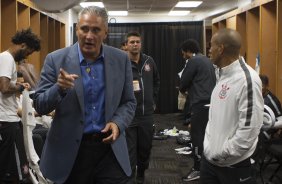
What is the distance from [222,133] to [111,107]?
2.33 feet

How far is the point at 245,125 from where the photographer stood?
81.4 inches

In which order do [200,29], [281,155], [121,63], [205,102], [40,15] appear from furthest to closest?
[200,29] → [40,15] → [205,102] → [281,155] → [121,63]

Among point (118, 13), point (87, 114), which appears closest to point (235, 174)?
point (87, 114)

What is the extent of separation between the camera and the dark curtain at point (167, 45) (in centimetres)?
967

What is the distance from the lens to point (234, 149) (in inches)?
81.5

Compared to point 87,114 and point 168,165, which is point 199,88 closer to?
point 168,165

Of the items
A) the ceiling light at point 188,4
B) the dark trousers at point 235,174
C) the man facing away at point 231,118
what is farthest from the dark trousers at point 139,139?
the ceiling light at point 188,4

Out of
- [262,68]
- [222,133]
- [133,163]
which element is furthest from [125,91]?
[262,68]

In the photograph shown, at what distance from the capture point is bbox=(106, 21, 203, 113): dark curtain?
9672 mm

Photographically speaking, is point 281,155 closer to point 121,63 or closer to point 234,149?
point 234,149

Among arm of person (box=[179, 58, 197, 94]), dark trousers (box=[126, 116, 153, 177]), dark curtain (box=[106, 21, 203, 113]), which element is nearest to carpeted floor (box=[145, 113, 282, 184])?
dark trousers (box=[126, 116, 153, 177])

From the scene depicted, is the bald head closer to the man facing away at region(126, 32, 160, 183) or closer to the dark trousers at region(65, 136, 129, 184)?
the dark trousers at region(65, 136, 129, 184)

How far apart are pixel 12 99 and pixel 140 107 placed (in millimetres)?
1139

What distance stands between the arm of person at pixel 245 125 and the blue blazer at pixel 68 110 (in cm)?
59
